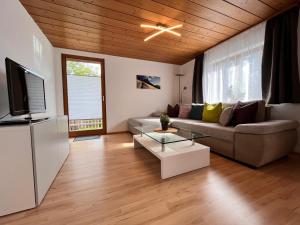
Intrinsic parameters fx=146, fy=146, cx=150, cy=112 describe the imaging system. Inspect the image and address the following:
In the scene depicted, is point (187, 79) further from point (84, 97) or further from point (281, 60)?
point (84, 97)

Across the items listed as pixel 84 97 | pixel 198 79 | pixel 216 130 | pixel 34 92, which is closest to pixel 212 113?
pixel 216 130

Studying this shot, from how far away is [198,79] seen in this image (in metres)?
3.90

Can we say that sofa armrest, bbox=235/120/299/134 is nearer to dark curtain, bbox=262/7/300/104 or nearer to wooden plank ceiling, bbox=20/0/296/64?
dark curtain, bbox=262/7/300/104

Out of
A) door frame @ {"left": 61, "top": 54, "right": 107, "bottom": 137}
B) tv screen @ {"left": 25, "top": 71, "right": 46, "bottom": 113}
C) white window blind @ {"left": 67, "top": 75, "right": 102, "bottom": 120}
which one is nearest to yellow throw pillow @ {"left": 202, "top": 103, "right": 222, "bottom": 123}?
door frame @ {"left": 61, "top": 54, "right": 107, "bottom": 137}

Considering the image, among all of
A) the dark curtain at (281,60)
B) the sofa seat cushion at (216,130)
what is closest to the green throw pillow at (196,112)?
the sofa seat cushion at (216,130)

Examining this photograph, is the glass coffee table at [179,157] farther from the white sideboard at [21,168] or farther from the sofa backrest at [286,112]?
the sofa backrest at [286,112]

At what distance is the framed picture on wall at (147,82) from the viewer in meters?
Result: 4.26

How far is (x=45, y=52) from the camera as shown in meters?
2.75

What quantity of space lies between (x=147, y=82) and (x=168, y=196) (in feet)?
11.5

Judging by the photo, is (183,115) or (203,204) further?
(183,115)

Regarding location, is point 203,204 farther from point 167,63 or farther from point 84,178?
point 167,63

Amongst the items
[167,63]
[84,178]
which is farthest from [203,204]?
[167,63]

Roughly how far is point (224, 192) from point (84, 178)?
4.79 ft

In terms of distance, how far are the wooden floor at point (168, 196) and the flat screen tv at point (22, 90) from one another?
0.82m
